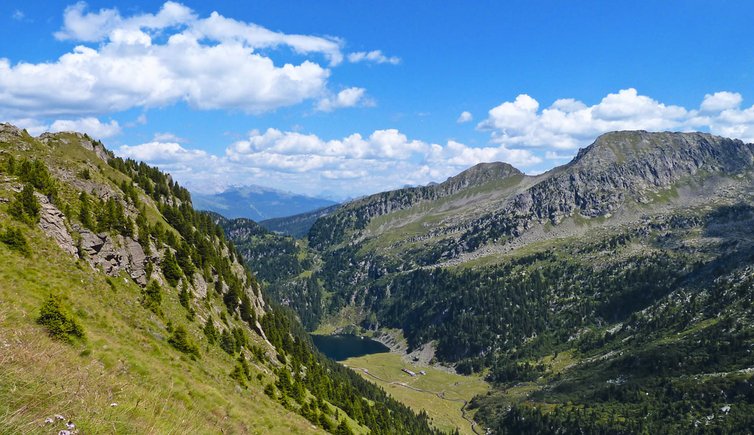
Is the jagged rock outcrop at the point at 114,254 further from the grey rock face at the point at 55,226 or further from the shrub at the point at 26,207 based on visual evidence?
the shrub at the point at 26,207

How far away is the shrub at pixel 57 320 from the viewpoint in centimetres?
2912

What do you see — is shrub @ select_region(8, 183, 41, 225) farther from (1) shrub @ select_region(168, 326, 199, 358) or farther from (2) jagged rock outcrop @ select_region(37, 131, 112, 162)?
(2) jagged rock outcrop @ select_region(37, 131, 112, 162)

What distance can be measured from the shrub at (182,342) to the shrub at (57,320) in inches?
925

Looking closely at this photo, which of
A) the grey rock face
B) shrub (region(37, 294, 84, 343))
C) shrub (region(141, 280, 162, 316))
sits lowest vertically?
shrub (region(141, 280, 162, 316))

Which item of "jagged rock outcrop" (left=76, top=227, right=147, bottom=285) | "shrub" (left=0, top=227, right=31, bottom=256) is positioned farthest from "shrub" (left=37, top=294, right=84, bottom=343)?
"jagged rock outcrop" (left=76, top=227, right=147, bottom=285)

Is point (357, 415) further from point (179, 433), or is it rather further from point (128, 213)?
point (179, 433)

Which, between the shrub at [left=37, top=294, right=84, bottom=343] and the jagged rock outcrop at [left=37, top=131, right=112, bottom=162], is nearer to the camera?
the shrub at [left=37, top=294, right=84, bottom=343]

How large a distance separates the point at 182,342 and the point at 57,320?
2576 centimetres

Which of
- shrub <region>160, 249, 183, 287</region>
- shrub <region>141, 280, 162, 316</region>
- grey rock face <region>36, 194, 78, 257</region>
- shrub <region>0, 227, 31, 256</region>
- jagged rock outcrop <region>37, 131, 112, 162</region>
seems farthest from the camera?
jagged rock outcrop <region>37, 131, 112, 162</region>

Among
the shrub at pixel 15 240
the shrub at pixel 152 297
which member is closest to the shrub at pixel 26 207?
the shrub at pixel 15 240

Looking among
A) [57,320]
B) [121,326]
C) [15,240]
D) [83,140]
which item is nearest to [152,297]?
[121,326]

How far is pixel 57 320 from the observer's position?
3012cm

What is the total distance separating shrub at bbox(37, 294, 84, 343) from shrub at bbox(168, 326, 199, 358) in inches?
925

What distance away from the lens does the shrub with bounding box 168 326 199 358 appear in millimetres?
53781
